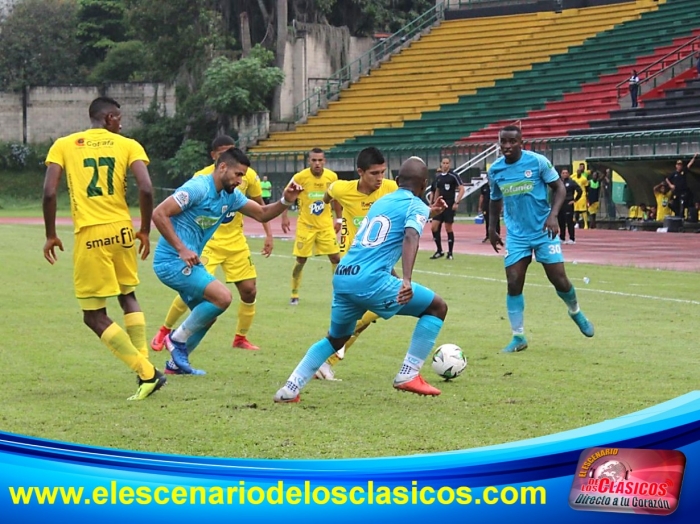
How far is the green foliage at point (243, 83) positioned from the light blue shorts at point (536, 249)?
43791 millimetres

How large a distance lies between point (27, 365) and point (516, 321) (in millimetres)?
4563

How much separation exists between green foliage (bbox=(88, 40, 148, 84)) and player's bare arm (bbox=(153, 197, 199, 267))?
60793mm

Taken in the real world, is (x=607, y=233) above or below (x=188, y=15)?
below

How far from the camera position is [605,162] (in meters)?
35.2

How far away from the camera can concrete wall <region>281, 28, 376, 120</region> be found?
Result: 187 feet

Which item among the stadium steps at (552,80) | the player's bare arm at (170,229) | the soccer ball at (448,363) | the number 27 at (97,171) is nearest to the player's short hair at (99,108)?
the number 27 at (97,171)

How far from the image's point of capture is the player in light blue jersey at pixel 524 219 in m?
11.5

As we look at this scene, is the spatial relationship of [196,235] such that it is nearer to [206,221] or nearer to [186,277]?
[206,221]

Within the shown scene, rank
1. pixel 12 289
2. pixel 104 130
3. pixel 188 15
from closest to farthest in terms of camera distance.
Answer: pixel 104 130, pixel 12 289, pixel 188 15

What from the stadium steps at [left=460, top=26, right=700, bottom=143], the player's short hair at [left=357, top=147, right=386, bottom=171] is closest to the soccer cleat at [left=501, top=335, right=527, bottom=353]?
the player's short hair at [left=357, top=147, right=386, bottom=171]

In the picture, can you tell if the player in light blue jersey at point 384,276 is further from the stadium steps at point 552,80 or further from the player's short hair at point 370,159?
the stadium steps at point 552,80

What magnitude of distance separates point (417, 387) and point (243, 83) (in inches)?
1873

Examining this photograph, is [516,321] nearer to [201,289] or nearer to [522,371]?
[522,371]

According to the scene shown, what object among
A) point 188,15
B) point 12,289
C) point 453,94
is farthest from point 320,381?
point 188,15
